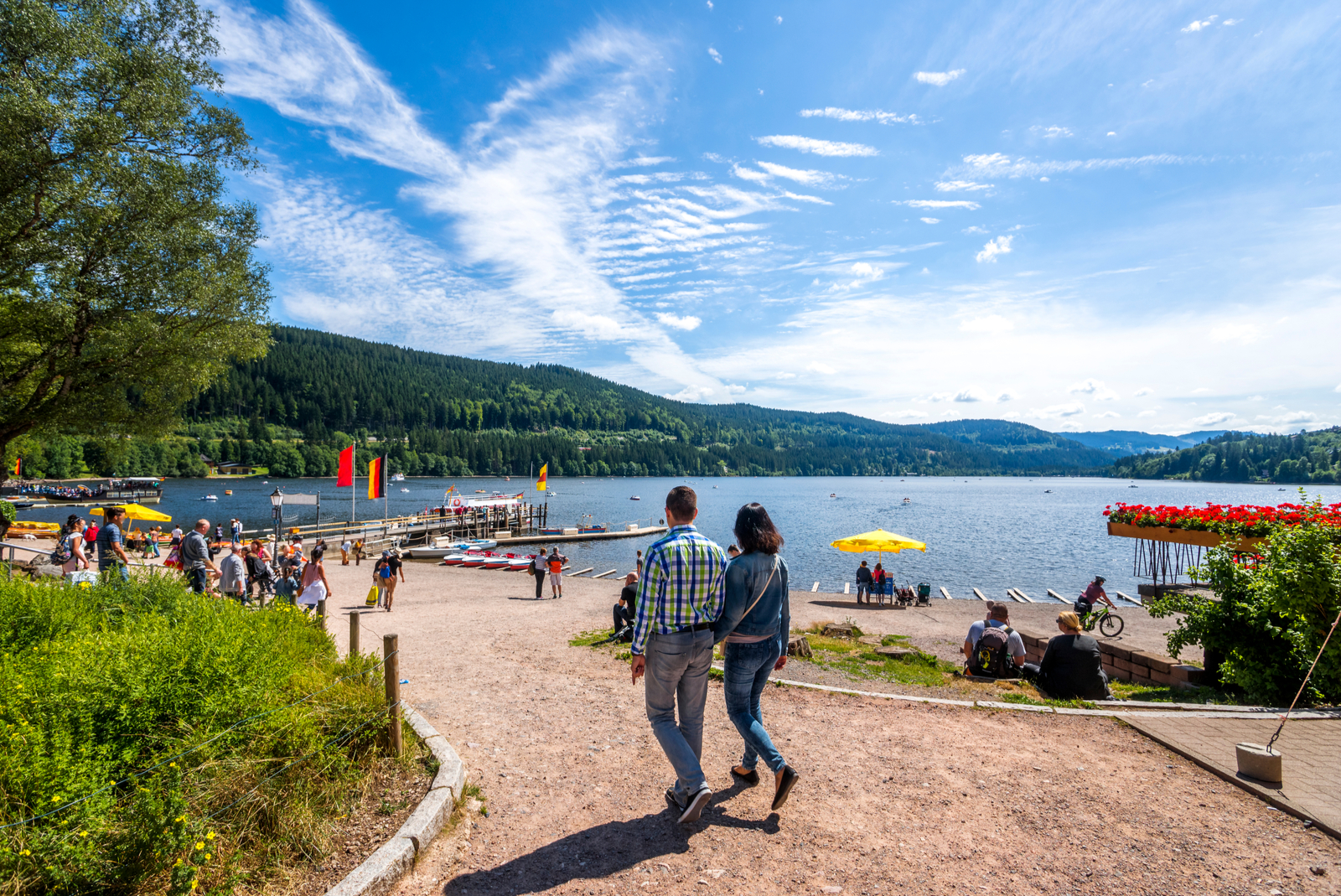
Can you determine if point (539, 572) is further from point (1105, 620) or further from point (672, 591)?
point (1105, 620)

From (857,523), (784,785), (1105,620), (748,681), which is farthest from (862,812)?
(857,523)

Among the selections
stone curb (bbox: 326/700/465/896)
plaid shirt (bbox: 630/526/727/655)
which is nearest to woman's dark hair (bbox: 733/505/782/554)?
plaid shirt (bbox: 630/526/727/655)

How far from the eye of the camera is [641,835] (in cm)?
419

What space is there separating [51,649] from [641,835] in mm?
4713

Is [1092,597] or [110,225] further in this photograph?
[1092,597]

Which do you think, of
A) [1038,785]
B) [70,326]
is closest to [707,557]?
[1038,785]

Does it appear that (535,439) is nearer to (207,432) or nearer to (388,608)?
(207,432)

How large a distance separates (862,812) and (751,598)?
6.10ft

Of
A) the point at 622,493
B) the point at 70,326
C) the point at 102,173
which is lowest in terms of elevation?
the point at 622,493

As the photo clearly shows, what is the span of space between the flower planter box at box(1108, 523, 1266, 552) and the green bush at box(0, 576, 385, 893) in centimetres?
1332

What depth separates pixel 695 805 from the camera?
412 centimetres

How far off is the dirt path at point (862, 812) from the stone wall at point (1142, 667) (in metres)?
3.78

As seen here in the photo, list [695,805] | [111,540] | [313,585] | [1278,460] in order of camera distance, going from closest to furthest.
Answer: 1. [695,805]
2. [111,540]
3. [313,585]
4. [1278,460]

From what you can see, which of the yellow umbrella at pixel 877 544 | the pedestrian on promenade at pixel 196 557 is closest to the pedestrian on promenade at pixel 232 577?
the pedestrian on promenade at pixel 196 557
